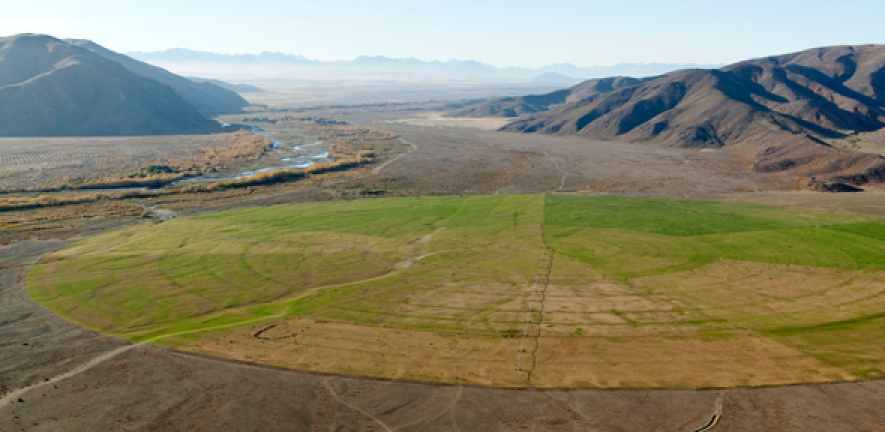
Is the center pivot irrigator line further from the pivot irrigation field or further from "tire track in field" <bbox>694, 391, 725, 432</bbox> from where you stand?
"tire track in field" <bbox>694, 391, 725, 432</bbox>

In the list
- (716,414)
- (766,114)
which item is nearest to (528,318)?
(716,414)

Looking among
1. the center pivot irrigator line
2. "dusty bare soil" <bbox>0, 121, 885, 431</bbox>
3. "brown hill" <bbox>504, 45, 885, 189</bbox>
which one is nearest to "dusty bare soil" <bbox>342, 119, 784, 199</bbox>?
"brown hill" <bbox>504, 45, 885, 189</bbox>

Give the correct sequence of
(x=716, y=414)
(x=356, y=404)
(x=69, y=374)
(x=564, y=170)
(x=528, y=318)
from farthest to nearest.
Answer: (x=564, y=170)
(x=528, y=318)
(x=69, y=374)
(x=356, y=404)
(x=716, y=414)

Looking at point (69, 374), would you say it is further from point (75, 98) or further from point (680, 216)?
point (75, 98)

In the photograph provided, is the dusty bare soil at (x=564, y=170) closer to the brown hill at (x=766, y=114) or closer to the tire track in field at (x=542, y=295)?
the brown hill at (x=766, y=114)

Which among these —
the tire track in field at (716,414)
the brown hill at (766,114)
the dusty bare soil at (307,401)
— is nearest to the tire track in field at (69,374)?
the dusty bare soil at (307,401)
